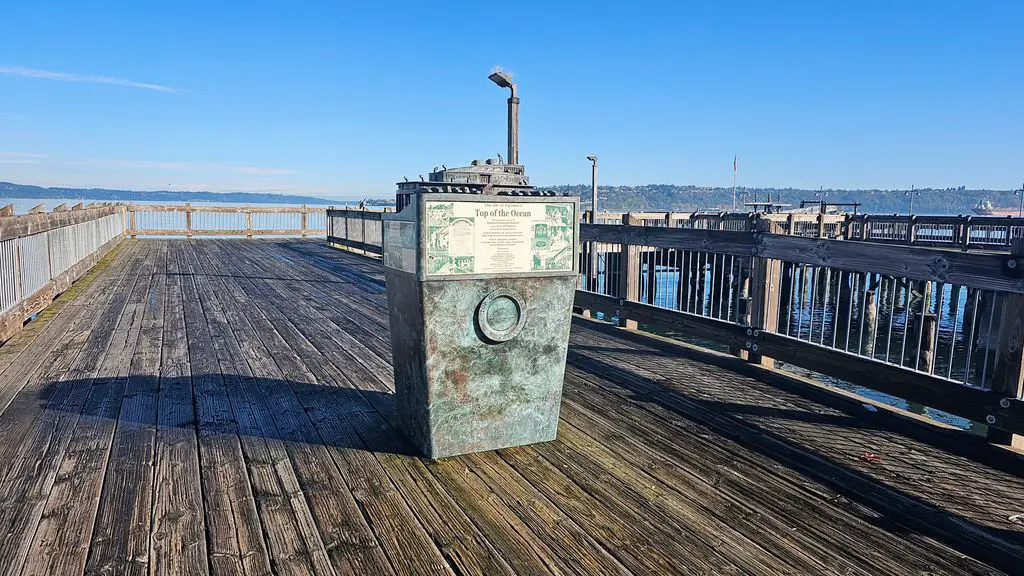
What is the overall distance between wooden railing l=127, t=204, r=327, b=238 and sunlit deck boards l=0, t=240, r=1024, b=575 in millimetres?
21150

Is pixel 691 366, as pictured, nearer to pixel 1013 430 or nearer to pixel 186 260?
pixel 1013 430

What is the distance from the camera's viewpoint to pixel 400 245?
3.76m

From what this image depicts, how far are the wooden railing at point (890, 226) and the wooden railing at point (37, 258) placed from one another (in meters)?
14.7

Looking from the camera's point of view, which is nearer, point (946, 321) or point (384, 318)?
point (384, 318)

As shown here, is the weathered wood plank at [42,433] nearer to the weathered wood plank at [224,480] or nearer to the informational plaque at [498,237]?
the weathered wood plank at [224,480]

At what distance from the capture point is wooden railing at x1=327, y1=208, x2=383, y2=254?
18094 mm

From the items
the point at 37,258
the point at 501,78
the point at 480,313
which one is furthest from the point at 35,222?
the point at 480,313

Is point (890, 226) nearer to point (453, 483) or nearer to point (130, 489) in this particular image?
point (453, 483)

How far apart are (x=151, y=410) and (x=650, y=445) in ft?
12.1

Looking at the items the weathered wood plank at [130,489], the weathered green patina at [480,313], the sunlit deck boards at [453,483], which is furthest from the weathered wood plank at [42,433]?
the weathered green patina at [480,313]

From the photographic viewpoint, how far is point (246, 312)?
904cm

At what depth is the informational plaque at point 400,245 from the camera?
140 inches

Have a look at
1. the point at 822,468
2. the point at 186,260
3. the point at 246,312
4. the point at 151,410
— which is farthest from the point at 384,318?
the point at 186,260

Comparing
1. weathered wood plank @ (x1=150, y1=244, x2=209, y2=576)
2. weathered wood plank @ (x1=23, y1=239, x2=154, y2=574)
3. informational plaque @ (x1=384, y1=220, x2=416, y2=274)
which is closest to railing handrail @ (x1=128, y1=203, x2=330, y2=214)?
weathered wood plank @ (x1=23, y1=239, x2=154, y2=574)
